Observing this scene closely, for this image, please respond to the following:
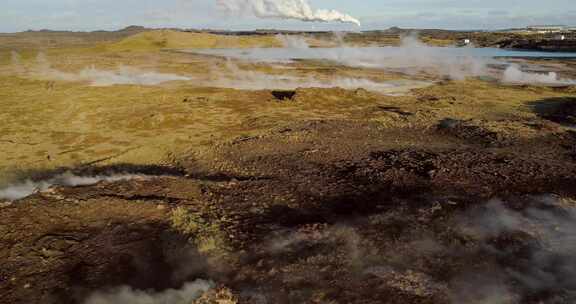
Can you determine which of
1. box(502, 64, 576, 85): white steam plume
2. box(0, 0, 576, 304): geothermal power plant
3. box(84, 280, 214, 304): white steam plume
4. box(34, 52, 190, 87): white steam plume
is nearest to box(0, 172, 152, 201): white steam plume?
box(0, 0, 576, 304): geothermal power plant

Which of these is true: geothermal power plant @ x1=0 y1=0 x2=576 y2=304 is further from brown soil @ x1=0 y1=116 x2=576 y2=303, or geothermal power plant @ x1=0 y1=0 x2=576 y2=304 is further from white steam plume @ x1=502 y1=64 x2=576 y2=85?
white steam plume @ x1=502 y1=64 x2=576 y2=85

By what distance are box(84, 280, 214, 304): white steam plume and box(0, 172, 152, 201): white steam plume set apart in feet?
17.1

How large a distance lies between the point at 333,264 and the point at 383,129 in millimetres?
10397

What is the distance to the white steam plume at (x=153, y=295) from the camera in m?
6.24

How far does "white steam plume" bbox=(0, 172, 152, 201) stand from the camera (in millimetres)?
10648

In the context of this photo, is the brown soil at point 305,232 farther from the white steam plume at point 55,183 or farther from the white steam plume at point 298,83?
the white steam plume at point 298,83

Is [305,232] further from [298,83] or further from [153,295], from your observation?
[298,83]

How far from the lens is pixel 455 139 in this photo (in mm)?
15102

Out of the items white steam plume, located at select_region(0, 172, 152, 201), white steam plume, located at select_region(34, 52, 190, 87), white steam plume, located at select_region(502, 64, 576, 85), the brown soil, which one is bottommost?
the brown soil

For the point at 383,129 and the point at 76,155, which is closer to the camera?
the point at 76,155

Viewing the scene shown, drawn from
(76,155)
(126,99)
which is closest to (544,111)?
(76,155)

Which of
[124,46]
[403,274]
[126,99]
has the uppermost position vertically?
[124,46]

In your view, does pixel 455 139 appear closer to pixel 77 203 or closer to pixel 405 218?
pixel 405 218

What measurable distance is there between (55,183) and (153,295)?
668cm
